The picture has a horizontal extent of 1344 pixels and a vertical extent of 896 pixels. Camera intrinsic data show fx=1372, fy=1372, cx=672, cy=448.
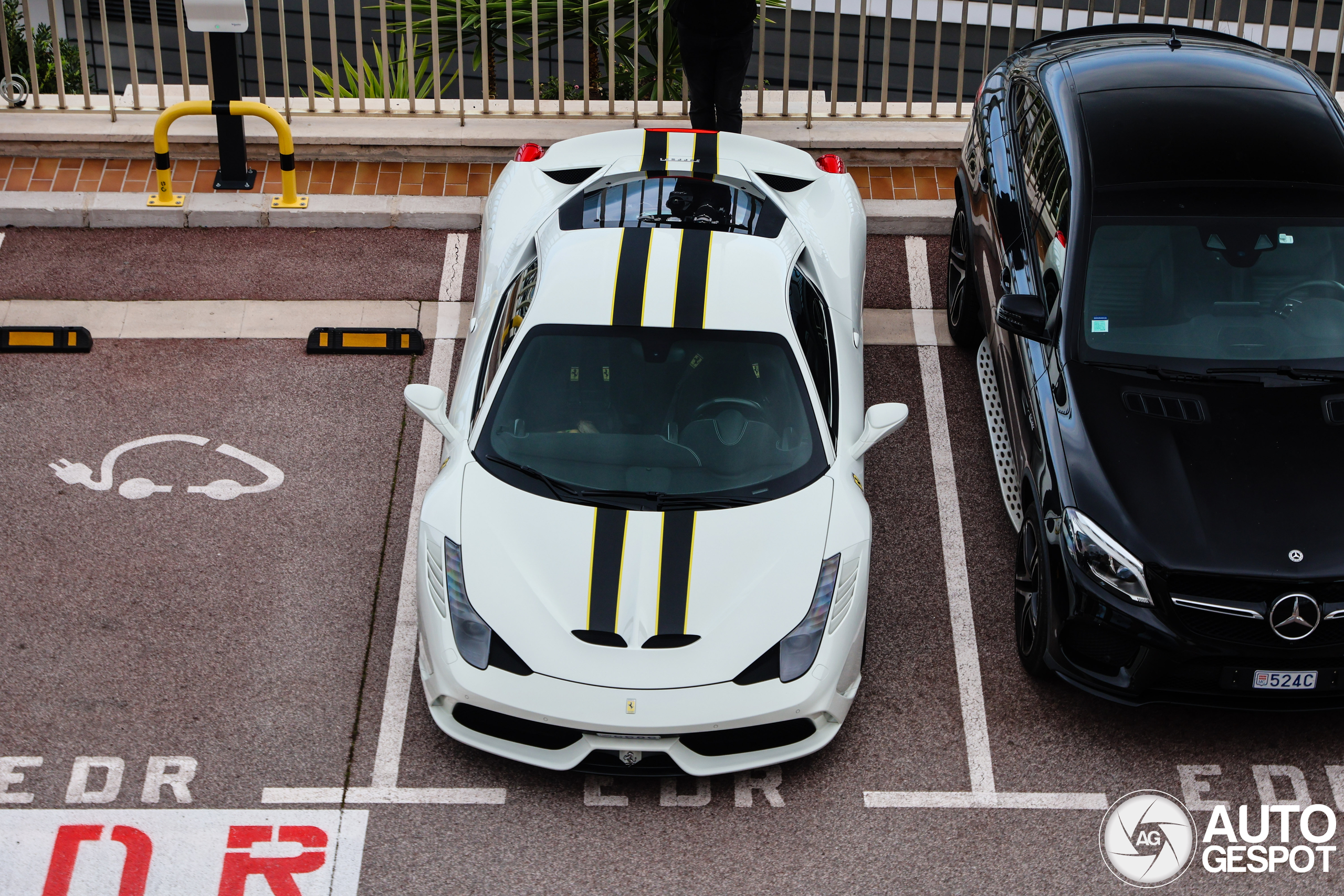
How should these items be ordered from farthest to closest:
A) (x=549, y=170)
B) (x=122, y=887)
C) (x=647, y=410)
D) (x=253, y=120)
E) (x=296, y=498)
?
(x=253, y=120) → (x=549, y=170) → (x=296, y=498) → (x=647, y=410) → (x=122, y=887)

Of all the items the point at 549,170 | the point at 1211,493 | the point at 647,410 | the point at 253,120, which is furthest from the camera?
the point at 253,120

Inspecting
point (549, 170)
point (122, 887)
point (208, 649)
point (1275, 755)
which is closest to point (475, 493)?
point (208, 649)

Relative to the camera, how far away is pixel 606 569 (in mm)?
5152

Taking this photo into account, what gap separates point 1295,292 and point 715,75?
4092mm

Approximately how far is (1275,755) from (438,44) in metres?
7.42

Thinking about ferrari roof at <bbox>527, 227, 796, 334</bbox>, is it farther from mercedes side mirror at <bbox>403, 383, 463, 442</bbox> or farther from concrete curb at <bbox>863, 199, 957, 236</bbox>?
concrete curb at <bbox>863, 199, 957, 236</bbox>

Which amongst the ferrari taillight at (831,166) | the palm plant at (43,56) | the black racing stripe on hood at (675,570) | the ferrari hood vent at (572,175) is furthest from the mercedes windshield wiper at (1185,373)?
the palm plant at (43,56)

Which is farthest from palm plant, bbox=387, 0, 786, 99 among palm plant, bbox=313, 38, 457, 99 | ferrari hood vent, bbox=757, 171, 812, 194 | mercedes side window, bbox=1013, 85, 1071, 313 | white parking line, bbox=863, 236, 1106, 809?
mercedes side window, bbox=1013, 85, 1071, 313

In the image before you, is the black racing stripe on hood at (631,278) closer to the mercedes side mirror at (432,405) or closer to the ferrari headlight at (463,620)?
the mercedes side mirror at (432,405)

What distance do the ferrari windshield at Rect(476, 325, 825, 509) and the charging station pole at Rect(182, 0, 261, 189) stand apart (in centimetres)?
397

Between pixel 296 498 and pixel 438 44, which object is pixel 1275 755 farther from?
pixel 438 44

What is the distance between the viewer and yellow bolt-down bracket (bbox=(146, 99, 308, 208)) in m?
8.45

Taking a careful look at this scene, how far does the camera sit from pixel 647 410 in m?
5.57
